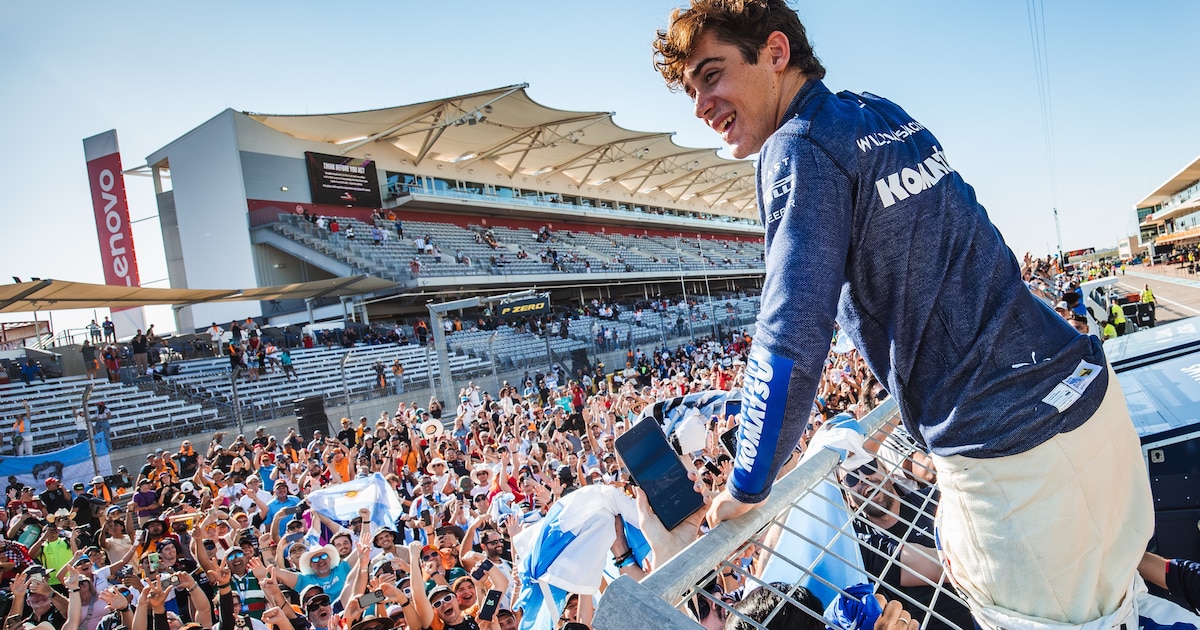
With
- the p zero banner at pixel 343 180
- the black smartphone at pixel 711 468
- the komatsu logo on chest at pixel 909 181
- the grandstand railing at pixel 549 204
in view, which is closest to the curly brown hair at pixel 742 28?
the komatsu logo on chest at pixel 909 181

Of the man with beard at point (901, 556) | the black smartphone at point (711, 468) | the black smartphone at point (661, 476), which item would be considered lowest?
the black smartphone at point (711, 468)

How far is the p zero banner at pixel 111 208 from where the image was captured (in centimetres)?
2808

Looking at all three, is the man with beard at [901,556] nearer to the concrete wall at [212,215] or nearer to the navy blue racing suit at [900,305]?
the navy blue racing suit at [900,305]

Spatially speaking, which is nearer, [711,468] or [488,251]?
[711,468]

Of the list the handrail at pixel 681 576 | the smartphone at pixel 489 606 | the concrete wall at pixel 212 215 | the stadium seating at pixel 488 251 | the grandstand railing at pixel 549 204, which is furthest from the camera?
the grandstand railing at pixel 549 204

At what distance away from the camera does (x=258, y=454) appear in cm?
1013

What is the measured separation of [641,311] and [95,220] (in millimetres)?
25055

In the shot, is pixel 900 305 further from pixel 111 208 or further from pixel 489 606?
pixel 111 208

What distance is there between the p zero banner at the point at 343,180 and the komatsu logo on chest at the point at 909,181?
107 ft

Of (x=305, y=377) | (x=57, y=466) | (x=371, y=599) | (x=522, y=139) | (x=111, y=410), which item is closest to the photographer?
(x=371, y=599)

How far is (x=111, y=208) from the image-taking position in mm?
28438

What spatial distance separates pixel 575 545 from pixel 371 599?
2644mm

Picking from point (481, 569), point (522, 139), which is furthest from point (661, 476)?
point (522, 139)

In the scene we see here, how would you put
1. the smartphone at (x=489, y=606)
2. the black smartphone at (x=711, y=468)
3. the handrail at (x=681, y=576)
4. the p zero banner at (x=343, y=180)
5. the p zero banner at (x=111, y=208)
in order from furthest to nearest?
the p zero banner at (x=343, y=180) → the p zero banner at (x=111, y=208) → the black smartphone at (x=711, y=468) → the smartphone at (x=489, y=606) → the handrail at (x=681, y=576)
